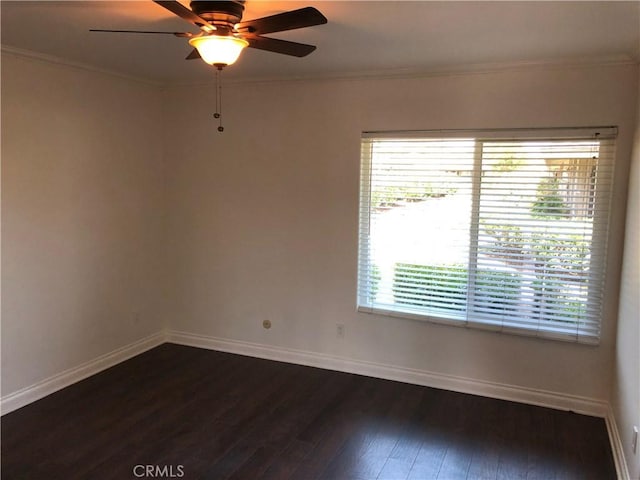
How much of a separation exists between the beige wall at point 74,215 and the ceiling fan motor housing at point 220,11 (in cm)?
180

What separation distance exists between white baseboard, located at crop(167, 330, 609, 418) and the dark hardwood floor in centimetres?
8

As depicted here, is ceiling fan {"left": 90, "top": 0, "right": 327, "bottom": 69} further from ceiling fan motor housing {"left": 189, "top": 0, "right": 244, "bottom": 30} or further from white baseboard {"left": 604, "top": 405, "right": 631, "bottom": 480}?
white baseboard {"left": 604, "top": 405, "right": 631, "bottom": 480}

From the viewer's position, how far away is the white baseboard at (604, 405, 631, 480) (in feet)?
8.51

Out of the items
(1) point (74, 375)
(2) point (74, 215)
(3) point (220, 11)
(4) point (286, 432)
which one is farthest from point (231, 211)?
(3) point (220, 11)

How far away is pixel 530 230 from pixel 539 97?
886mm

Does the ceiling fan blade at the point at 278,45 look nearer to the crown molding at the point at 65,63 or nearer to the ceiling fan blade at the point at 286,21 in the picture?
the ceiling fan blade at the point at 286,21

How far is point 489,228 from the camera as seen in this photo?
3.47 m

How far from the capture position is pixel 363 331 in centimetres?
396

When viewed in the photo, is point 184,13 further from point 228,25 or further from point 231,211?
point 231,211

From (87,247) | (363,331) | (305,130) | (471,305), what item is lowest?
(363,331)

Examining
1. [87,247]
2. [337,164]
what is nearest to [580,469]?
[337,164]

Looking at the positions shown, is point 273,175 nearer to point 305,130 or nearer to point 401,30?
point 305,130

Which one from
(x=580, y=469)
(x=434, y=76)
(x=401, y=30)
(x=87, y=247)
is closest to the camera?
(x=401, y=30)

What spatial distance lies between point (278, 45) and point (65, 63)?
199 cm
